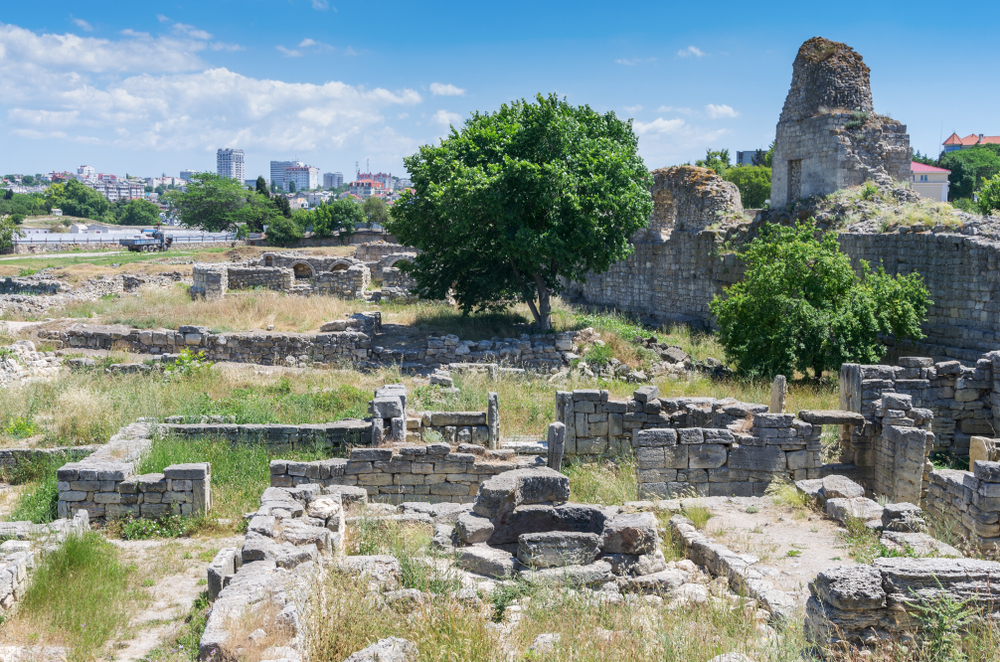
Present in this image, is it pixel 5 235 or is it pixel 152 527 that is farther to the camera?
pixel 5 235

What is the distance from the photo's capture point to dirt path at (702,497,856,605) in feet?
21.0

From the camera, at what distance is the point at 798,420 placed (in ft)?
31.2

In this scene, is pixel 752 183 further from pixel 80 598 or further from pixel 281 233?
pixel 80 598

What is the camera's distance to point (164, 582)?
709cm

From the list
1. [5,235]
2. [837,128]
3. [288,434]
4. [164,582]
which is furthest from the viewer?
[5,235]

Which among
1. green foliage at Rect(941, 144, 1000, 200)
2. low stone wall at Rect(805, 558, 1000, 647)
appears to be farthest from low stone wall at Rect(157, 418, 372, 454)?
green foliage at Rect(941, 144, 1000, 200)

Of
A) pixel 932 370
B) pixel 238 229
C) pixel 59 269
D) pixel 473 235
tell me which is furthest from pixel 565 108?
pixel 238 229

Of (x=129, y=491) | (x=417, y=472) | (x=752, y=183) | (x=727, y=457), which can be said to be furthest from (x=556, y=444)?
(x=752, y=183)

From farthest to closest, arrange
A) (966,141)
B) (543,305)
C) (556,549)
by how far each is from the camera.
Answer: (966,141)
(543,305)
(556,549)

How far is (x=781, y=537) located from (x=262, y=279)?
25.4 m

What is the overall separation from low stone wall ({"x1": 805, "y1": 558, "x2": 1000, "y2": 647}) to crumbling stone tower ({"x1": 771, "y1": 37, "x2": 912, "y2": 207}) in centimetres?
1787

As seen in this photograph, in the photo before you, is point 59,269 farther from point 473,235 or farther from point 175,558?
point 175,558

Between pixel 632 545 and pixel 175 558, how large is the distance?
4.64 m

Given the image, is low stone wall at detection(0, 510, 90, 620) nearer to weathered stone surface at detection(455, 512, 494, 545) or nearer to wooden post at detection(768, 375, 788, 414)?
weathered stone surface at detection(455, 512, 494, 545)
